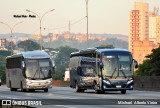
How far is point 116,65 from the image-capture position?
43.5m

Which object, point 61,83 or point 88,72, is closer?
point 88,72

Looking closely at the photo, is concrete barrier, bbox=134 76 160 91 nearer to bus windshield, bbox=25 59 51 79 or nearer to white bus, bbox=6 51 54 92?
white bus, bbox=6 51 54 92

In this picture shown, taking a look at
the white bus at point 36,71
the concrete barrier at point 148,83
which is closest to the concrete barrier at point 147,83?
the concrete barrier at point 148,83

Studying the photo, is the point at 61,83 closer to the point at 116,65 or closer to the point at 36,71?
the point at 36,71

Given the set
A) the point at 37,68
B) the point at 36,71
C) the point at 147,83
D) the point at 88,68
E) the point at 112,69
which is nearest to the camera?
the point at 112,69

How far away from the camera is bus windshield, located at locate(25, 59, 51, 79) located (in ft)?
169

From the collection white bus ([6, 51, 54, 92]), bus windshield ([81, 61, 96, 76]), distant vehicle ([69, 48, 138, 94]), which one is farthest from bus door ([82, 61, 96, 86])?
white bus ([6, 51, 54, 92])

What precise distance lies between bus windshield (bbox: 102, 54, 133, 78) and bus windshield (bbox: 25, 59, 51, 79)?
9070 millimetres

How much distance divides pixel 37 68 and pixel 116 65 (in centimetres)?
1003

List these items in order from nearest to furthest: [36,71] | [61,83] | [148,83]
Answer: [36,71] → [148,83] → [61,83]

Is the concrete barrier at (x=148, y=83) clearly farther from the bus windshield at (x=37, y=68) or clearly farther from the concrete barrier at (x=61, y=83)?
the concrete barrier at (x=61, y=83)

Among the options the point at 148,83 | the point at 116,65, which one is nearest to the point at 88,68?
Answer: the point at 116,65

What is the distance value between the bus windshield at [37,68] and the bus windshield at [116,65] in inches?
357

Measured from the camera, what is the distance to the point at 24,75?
52.0 m
